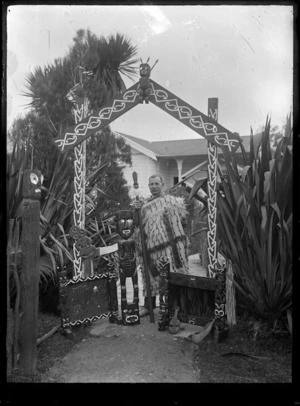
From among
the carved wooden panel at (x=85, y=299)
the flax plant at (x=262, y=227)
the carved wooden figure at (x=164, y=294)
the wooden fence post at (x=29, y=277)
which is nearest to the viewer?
the wooden fence post at (x=29, y=277)

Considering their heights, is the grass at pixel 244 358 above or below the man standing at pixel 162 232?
below

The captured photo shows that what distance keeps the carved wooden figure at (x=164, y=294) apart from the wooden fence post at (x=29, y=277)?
126 cm

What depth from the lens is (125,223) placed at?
13.5 feet

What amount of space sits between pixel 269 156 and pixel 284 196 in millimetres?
497

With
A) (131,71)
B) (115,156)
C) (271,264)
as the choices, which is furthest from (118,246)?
(131,71)

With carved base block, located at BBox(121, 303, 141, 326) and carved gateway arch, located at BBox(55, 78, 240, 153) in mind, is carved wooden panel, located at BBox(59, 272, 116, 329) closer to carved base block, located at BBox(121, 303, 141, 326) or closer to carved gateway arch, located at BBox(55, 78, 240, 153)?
carved base block, located at BBox(121, 303, 141, 326)

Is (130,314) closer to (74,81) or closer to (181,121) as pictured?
(181,121)

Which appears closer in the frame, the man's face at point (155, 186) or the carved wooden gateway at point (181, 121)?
the carved wooden gateway at point (181, 121)

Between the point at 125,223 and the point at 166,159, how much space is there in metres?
8.26

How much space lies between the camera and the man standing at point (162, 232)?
4.30 meters

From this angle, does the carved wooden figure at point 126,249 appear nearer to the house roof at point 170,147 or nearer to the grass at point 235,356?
the grass at point 235,356

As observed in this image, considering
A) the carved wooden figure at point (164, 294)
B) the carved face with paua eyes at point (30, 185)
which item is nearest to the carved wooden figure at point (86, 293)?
the carved wooden figure at point (164, 294)

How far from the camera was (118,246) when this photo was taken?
4086 mm

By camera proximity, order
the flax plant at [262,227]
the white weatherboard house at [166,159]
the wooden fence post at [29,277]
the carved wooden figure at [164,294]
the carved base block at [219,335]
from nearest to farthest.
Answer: the wooden fence post at [29,277]
the flax plant at [262,227]
the carved base block at [219,335]
the carved wooden figure at [164,294]
the white weatherboard house at [166,159]
